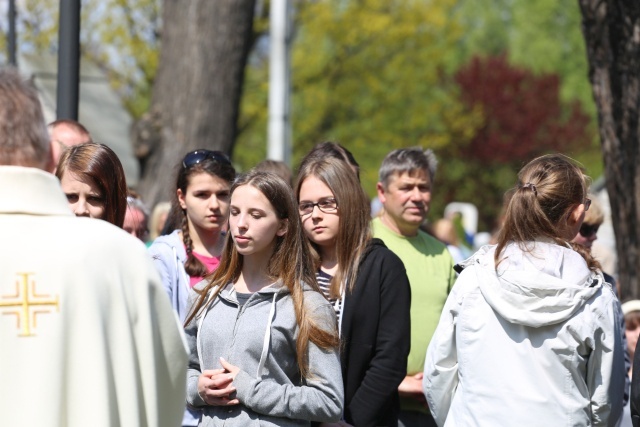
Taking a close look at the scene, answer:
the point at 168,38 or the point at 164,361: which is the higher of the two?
the point at 168,38

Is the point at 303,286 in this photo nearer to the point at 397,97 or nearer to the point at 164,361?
the point at 164,361

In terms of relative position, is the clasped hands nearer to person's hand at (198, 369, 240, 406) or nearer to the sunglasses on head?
person's hand at (198, 369, 240, 406)

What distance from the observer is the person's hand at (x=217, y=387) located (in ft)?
13.9

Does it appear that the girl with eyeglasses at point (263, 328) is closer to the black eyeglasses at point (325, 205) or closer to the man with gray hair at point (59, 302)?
the black eyeglasses at point (325, 205)

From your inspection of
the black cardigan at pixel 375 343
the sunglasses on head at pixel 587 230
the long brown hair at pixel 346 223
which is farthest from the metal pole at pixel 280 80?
the black cardigan at pixel 375 343

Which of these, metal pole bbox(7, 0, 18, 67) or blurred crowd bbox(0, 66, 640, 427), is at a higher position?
metal pole bbox(7, 0, 18, 67)

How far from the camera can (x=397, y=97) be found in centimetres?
2720

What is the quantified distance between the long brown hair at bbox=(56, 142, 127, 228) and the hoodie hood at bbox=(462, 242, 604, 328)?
1.41m

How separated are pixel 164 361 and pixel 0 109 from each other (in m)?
0.77

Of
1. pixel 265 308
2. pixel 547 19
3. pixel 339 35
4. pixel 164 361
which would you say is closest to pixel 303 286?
pixel 265 308

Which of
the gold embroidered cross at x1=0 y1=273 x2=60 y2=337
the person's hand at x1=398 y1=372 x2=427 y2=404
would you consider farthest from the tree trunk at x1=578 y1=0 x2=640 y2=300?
the gold embroidered cross at x1=0 y1=273 x2=60 y2=337

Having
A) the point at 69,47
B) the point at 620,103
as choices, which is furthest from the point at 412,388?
the point at 620,103

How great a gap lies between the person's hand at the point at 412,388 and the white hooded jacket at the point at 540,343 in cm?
84

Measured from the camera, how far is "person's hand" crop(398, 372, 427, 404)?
5.39m
